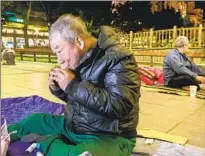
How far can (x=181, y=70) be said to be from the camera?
4789mm

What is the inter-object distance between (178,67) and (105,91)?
3444 millimetres

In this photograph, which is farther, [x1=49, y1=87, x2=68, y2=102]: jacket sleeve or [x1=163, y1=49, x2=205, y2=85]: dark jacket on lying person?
[x1=163, y1=49, x2=205, y2=85]: dark jacket on lying person

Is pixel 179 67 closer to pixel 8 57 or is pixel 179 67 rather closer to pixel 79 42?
pixel 79 42

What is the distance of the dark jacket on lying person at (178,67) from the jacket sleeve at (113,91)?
325 centimetres

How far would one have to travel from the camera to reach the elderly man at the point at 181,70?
15.8 feet

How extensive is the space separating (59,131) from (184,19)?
1191 cm

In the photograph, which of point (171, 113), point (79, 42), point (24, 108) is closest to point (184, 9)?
point (171, 113)

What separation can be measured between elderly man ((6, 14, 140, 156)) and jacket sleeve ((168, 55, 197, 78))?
3.14m

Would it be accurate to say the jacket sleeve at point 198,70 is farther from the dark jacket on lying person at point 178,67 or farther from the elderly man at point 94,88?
the elderly man at point 94,88

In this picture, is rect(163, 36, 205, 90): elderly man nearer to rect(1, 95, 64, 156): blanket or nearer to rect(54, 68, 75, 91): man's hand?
rect(1, 95, 64, 156): blanket

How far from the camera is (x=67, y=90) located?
1636 millimetres

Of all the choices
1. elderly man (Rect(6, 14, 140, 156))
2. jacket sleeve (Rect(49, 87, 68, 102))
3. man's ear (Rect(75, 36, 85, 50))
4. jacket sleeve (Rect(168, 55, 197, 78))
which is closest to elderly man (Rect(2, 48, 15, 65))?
jacket sleeve (Rect(168, 55, 197, 78))

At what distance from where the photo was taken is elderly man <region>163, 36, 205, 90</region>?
15.8ft

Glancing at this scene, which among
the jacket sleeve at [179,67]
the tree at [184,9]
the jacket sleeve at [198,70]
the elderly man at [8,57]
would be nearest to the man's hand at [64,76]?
the jacket sleeve at [179,67]
